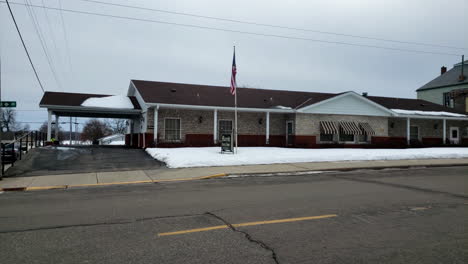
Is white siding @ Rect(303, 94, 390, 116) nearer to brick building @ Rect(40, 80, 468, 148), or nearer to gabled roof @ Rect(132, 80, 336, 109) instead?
brick building @ Rect(40, 80, 468, 148)

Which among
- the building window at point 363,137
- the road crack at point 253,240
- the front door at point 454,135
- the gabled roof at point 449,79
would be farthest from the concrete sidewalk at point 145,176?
the gabled roof at point 449,79

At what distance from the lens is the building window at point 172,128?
73.2ft

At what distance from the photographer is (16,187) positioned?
9.92 metres

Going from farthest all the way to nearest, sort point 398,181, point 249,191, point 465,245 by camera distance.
Result: 1. point 398,181
2. point 249,191
3. point 465,245

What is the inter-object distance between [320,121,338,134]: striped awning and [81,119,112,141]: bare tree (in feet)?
220

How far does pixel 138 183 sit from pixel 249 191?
4.04 m

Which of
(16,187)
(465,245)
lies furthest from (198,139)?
(465,245)

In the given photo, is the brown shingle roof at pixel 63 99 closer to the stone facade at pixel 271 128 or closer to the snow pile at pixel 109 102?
the snow pile at pixel 109 102

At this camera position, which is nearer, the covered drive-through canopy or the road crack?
the road crack

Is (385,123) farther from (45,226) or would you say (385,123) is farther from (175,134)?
(45,226)

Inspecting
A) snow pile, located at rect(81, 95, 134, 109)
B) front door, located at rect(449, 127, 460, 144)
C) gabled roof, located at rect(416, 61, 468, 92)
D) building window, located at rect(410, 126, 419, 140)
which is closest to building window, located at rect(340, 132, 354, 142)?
building window, located at rect(410, 126, 419, 140)

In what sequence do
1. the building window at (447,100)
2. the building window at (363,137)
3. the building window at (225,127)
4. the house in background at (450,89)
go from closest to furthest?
the building window at (225,127)
the building window at (363,137)
the house in background at (450,89)
the building window at (447,100)

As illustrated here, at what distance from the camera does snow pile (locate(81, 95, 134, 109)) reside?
2227 cm

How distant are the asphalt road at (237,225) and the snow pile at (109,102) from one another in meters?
13.9
